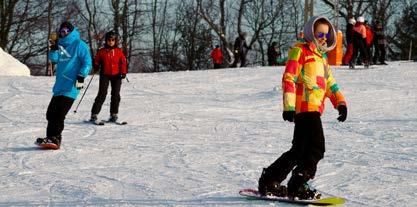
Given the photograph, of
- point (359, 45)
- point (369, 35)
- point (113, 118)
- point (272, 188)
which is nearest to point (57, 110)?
point (113, 118)

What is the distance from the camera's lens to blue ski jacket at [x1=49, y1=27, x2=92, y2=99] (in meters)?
7.26

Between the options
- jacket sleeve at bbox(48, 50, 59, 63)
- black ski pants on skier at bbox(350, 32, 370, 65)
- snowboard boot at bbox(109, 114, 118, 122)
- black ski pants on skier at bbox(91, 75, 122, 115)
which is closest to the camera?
jacket sleeve at bbox(48, 50, 59, 63)

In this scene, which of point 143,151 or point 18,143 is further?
point 18,143

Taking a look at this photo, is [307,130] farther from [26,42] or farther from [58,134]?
[26,42]

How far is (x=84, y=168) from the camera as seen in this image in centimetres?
623

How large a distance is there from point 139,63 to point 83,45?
37793mm

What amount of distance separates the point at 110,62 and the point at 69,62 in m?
2.49

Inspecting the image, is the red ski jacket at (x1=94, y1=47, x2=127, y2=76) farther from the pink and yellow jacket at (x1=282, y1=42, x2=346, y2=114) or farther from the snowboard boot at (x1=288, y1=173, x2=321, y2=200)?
the snowboard boot at (x1=288, y1=173, x2=321, y2=200)

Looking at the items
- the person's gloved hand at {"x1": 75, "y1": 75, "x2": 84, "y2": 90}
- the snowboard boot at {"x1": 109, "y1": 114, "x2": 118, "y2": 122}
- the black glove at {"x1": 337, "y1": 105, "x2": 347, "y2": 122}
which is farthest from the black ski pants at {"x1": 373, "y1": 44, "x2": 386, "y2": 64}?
the black glove at {"x1": 337, "y1": 105, "x2": 347, "y2": 122}

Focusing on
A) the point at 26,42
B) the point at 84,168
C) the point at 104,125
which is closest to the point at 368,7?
the point at 26,42

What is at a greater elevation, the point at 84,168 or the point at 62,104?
the point at 62,104

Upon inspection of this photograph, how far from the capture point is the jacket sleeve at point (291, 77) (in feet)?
13.6

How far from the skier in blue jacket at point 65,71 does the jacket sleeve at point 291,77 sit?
11.4 ft

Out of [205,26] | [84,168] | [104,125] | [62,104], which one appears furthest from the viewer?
[205,26]
